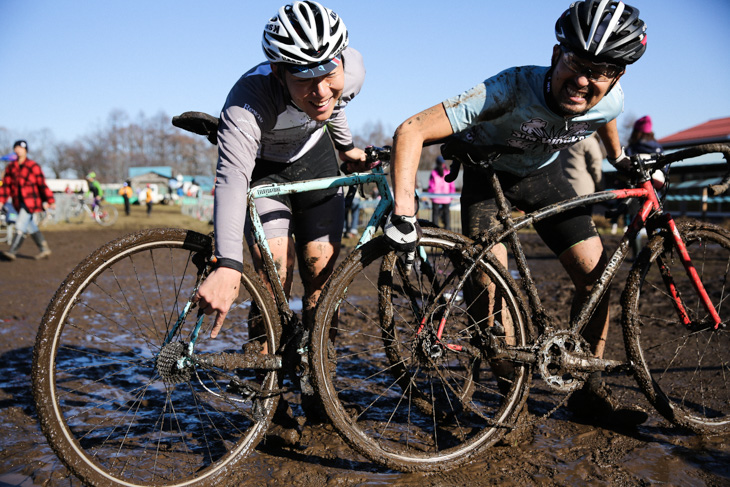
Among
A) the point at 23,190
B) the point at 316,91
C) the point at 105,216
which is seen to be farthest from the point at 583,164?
the point at 105,216

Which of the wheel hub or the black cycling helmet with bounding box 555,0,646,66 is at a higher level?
the black cycling helmet with bounding box 555,0,646,66

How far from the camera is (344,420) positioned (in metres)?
2.64

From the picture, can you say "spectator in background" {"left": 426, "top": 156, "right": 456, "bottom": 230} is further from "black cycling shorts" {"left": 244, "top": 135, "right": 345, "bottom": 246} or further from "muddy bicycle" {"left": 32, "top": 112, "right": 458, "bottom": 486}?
"muddy bicycle" {"left": 32, "top": 112, "right": 458, "bottom": 486}

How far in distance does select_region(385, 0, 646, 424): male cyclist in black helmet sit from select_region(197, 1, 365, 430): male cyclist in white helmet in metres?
0.54

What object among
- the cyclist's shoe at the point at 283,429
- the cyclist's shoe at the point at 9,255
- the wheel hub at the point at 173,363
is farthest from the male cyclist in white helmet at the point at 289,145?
the cyclist's shoe at the point at 9,255

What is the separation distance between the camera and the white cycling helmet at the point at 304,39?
2.65 meters

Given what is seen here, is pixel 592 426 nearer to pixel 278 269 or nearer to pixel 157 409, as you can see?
pixel 278 269

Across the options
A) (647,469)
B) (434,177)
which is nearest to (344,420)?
(647,469)

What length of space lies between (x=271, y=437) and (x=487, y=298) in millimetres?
1415

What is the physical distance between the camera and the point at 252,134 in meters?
2.73

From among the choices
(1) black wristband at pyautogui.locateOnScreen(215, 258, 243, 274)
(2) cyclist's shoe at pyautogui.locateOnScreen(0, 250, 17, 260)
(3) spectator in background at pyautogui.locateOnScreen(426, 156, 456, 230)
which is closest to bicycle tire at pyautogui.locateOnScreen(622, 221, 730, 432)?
(1) black wristband at pyautogui.locateOnScreen(215, 258, 243, 274)

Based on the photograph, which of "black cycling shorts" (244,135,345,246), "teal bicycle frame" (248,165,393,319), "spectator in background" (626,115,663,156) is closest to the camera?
"teal bicycle frame" (248,165,393,319)

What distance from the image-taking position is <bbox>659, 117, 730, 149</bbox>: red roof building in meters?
31.8

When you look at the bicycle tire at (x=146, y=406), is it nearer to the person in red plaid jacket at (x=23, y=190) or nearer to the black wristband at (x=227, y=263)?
the black wristband at (x=227, y=263)
